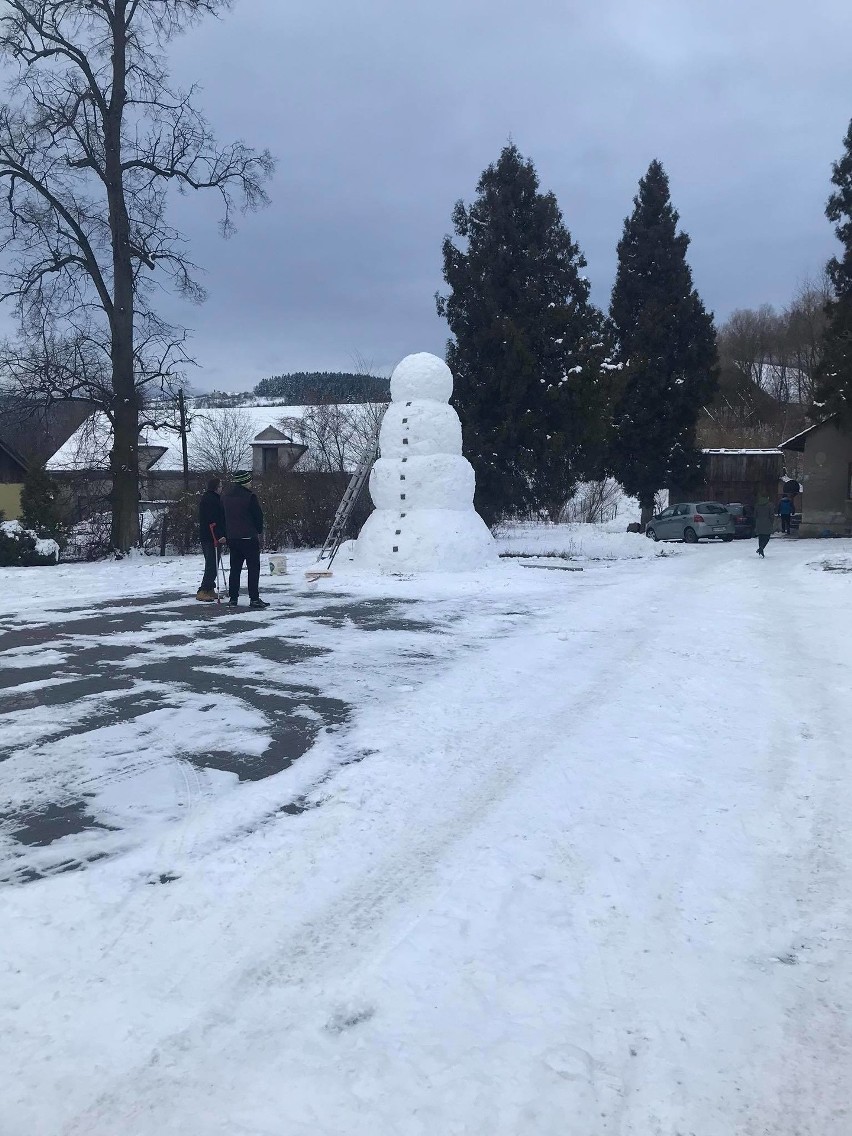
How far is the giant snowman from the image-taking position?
15.0m

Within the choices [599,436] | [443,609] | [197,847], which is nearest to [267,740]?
[197,847]

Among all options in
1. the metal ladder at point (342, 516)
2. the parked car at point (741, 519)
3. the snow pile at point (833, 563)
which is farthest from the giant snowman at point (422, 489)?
the parked car at point (741, 519)

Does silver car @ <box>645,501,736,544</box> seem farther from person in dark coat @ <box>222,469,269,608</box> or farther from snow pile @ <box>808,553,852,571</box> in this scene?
person in dark coat @ <box>222,469,269,608</box>

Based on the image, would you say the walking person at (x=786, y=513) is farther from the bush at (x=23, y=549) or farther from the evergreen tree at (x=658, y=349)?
the bush at (x=23, y=549)

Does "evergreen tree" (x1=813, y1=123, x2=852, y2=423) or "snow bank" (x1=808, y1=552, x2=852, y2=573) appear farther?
"evergreen tree" (x1=813, y1=123, x2=852, y2=423)

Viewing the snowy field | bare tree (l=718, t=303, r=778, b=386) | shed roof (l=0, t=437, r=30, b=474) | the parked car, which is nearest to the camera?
the snowy field

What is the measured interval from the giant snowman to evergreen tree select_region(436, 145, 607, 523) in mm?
4367

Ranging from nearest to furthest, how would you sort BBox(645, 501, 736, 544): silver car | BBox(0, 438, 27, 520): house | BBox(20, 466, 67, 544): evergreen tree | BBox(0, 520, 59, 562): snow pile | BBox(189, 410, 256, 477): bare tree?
1. BBox(0, 520, 59, 562): snow pile
2. BBox(20, 466, 67, 544): evergreen tree
3. BBox(645, 501, 736, 544): silver car
4. BBox(0, 438, 27, 520): house
5. BBox(189, 410, 256, 477): bare tree

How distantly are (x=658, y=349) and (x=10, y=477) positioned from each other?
84.0 feet

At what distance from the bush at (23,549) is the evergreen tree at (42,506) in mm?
827

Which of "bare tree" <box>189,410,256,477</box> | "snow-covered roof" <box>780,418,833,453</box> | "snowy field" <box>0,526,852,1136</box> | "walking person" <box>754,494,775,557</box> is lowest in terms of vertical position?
"snowy field" <box>0,526,852,1136</box>

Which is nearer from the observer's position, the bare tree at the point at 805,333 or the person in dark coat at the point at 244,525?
the person in dark coat at the point at 244,525

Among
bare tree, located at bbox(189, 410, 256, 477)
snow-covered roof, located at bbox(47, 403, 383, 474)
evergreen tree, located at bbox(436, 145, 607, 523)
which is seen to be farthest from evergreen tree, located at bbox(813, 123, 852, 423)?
bare tree, located at bbox(189, 410, 256, 477)

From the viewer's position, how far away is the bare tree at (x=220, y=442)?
41850 millimetres
